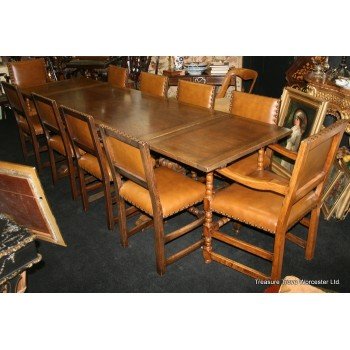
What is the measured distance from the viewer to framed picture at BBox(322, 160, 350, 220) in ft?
9.11

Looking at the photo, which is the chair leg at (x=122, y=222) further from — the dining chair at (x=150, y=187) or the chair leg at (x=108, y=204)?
the chair leg at (x=108, y=204)

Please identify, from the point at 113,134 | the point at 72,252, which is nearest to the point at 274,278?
the point at 113,134

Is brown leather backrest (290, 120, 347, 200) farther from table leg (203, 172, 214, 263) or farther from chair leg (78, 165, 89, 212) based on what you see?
chair leg (78, 165, 89, 212)

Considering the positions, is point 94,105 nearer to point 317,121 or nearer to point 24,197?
point 24,197

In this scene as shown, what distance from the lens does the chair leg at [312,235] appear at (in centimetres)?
228

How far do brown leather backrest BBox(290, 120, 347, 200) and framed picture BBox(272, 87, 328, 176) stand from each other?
64cm

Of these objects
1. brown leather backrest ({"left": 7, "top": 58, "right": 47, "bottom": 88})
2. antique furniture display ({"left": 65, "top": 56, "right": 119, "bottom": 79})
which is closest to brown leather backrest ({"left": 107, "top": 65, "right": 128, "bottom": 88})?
brown leather backrest ({"left": 7, "top": 58, "right": 47, "bottom": 88})

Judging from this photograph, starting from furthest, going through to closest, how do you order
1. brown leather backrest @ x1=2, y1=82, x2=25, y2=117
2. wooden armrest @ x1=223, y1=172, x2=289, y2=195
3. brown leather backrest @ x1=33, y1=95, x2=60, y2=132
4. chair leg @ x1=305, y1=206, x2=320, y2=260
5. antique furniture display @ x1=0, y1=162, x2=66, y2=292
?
brown leather backrest @ x1=2, y1=82, x2=25, y2=117, brown leather backrest @ x1=33, y1=95, x2=60, y2=132, chair leg @ x1=305, y1=206, x2=320, y2=260, wooden armrest @ x1=223, y1=172, x2=289, y2=195, antique furniture display @ x1=0, y1=162, x2=66, y2=292

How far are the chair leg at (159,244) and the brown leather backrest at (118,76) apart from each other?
2.25 m

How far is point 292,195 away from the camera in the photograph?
183 cm

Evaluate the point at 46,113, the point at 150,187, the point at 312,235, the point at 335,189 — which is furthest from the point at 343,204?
the point at 46,113

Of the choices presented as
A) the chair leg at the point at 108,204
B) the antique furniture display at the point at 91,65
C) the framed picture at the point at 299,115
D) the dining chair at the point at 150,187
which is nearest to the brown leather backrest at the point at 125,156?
the dining chair at the point at 150,187

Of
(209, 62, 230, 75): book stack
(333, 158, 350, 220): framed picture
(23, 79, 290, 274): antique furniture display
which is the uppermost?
(209, 62, 230, 75): book stack

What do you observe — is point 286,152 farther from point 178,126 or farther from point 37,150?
point 37,150
